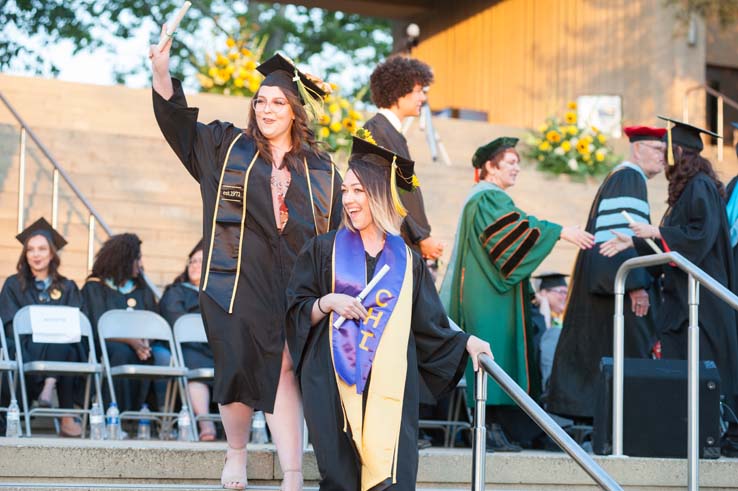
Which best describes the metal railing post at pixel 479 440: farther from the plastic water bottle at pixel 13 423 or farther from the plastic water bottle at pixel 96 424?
the plastic water bottle at pixel 13 423

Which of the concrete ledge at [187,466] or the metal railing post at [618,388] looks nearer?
the concrete ledge at [187,466]

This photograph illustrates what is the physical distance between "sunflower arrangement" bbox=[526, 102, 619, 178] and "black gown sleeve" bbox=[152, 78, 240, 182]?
9.66m

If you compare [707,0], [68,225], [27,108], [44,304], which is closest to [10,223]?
[68,225]

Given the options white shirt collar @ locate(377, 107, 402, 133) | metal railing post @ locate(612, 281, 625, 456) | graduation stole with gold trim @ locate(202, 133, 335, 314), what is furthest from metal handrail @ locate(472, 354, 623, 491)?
white shirt collar @ locate(377, 107, 402, 133)

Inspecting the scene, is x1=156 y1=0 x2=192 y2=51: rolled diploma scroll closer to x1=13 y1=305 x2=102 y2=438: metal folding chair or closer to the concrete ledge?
the concrete ledge

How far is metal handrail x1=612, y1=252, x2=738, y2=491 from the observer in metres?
6.12

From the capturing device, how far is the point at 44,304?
866 cm

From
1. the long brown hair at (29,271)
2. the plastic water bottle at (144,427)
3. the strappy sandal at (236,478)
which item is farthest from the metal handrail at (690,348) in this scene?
the long brown hair at (29,271)

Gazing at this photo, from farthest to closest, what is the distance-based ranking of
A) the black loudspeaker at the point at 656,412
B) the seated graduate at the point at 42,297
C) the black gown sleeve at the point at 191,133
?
the seated graduate at the point at 42,297
the black loudspeaker at the point at 656,412
the black gown sleeve at the point at 191,133

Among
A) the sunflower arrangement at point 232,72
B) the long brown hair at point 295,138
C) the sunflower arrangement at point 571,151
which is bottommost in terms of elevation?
the long brown hair at point 295,138

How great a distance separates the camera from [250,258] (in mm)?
5199

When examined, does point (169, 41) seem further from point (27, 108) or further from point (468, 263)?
point (27, 108)

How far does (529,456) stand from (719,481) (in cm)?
109

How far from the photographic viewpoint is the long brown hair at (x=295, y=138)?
531cm
